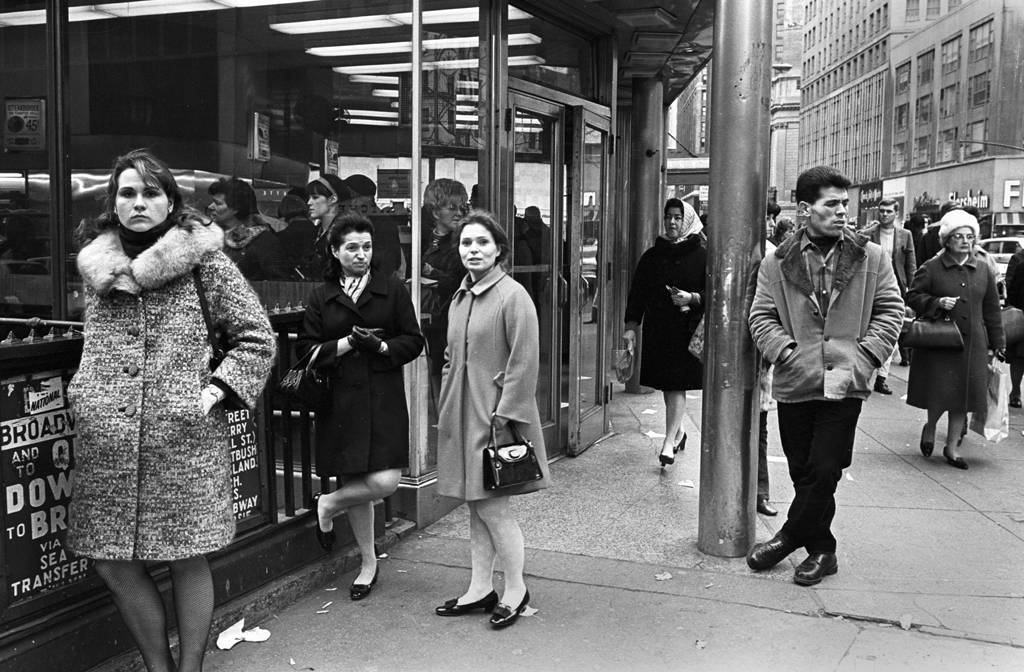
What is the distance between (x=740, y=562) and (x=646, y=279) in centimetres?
257

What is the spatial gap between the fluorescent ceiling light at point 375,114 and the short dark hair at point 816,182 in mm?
2366

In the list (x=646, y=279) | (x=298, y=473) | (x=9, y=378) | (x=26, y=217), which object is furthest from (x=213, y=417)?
(x=646, y=279)

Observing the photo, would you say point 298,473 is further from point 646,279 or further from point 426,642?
point 646,279

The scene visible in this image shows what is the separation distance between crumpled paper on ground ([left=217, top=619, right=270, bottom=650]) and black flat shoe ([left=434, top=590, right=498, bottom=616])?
2.51 feet

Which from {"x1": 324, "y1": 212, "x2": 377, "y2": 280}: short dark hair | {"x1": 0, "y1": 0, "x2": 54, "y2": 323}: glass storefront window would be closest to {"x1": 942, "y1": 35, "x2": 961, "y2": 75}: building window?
{"x1": 0, "y1": 0, "x2": 54, "y2": 323}: glass storefront window

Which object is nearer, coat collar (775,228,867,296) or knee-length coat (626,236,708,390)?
coat collar (775,228,867,296)

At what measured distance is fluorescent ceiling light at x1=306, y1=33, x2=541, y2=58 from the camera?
6.04 meters

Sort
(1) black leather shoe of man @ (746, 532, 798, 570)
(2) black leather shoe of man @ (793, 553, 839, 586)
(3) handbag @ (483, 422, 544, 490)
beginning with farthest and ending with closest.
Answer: (1) black leather shoe of man @ (746, 532, 798, 570), (2) black leather shoe of man @ (793, 553, 839, 586), (3) handbag @ (483, 422, 544, 490)

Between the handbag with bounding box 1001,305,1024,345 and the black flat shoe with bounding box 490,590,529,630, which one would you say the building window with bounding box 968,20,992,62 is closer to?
the handbag with bounding box 1001,305,1024,345

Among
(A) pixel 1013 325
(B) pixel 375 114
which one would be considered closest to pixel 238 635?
(B) pixel 375 114

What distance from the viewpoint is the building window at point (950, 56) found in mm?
76812

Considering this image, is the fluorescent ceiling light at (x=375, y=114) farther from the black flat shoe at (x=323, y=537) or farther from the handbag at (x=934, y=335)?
the handbag at (x=934, y=335)

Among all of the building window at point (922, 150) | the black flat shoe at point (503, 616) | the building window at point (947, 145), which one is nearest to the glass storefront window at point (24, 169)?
the black flat shoe at point (503, 616)

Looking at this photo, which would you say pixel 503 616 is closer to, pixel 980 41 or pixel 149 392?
pixel 149 392
